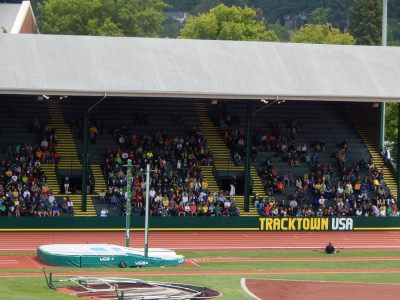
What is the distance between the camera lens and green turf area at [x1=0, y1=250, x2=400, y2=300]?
28.4 m

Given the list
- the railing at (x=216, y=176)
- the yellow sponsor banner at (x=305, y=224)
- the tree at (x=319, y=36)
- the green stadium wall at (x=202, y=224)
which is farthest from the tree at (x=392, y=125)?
the tree at (x=319, y=36)

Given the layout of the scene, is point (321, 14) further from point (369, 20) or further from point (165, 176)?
point (165, 176)

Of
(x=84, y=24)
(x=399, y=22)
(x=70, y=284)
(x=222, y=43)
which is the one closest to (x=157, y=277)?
(x=70, y=284)

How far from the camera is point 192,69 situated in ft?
150

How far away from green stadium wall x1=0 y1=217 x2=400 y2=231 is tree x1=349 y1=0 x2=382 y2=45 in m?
55.9

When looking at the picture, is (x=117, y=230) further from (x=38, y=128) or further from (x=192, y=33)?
(x=192, y=33)

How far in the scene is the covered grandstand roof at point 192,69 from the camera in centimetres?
4303

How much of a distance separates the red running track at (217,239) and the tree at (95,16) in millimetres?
43401

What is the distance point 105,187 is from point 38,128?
4930 millimetres

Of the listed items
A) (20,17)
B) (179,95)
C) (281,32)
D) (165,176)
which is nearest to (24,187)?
(165,176)

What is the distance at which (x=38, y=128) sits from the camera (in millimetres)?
47562

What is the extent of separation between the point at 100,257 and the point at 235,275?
15.7 feet

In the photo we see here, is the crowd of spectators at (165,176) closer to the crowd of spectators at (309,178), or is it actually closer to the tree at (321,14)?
the crowd of spectators at (309,178)

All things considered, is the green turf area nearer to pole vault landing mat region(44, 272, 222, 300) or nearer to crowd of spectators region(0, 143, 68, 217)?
pole vault landing mat region(44, 272, 222, 300)
